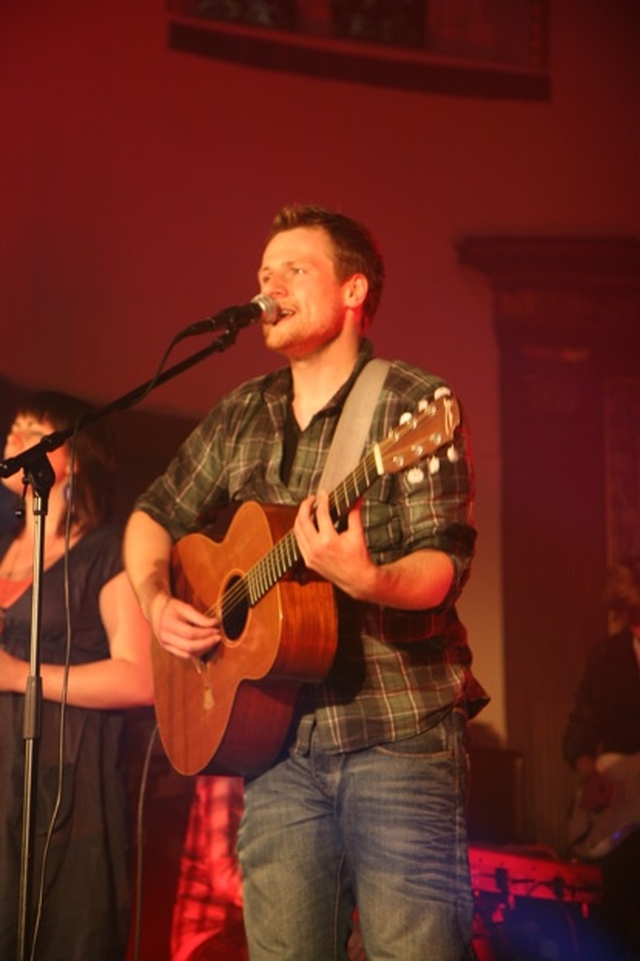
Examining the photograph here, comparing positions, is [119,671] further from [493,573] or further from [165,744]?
[493,573]

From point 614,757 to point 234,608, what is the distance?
264 centimetres

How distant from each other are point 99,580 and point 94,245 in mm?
2070

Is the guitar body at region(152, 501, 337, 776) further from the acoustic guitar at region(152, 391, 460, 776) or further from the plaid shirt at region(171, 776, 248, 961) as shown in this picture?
the plaid shirt at region(171, 776, 248, 961)

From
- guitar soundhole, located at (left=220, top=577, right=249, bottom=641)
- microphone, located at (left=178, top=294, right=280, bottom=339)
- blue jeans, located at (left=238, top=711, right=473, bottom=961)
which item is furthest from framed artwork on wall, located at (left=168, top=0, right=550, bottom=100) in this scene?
blue jeans, located at (left=238, top=711, right=473, bottom=961)

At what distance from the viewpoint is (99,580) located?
3.54 m

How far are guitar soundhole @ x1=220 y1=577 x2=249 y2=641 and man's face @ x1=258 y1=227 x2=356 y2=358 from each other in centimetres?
59

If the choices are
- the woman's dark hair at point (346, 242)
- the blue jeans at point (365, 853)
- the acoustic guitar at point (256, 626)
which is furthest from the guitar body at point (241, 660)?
the woman's dark hair at point (346, 242)

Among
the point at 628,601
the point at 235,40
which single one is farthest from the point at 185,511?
the point at 235,40

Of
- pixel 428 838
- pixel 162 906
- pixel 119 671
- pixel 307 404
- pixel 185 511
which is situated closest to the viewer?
pixel 428 838

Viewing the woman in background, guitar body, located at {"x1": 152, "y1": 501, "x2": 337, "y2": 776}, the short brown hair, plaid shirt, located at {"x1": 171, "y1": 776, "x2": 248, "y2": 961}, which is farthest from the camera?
the short brown hair

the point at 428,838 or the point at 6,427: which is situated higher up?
the point at 6,427

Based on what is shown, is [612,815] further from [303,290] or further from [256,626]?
[303,290]

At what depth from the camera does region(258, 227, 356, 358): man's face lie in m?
2.80

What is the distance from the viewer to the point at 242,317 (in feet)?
8.55
